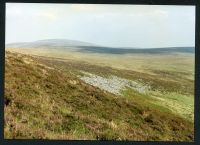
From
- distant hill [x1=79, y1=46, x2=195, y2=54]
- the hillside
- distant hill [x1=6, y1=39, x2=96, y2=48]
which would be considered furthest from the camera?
distant hill [x1=79, y1=46, x2=195, y2=54]

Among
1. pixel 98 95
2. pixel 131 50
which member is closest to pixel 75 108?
pixel 98 95

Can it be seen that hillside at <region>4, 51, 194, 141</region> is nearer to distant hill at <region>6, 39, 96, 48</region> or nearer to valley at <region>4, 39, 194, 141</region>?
valley at <region>4, 39, 194, 141</region>

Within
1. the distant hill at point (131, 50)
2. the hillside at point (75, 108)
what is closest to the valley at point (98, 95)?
the hillside at point (75, 108)

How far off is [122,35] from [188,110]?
3199mm

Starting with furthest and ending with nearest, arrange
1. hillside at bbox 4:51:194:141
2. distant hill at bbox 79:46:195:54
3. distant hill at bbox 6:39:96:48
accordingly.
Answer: distant hill at bbox 79:46:195:54 < distant hill at bbox 6:39:96:48 < hillside at bbox 4:51:194:141

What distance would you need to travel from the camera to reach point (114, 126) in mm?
14758

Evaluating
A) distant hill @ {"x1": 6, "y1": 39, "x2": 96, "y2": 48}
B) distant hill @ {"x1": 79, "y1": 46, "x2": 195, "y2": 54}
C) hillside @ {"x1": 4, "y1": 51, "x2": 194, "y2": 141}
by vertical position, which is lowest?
hillside @ {"x1": 4, "y1": 51, "x2": 194, "y2": 141}

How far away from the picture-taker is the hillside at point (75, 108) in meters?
14.6

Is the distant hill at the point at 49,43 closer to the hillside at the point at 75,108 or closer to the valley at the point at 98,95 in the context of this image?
the valley at the point at 98,95

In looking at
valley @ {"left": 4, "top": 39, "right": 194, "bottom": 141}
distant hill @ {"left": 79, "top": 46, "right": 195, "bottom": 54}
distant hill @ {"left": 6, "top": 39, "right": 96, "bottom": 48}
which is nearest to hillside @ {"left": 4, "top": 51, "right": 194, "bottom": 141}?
valley @ {"left": 4, "top": 39, "right": 194, "bottom": 141}

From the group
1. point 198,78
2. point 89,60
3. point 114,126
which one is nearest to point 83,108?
point 114,126

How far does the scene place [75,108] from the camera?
604 inches

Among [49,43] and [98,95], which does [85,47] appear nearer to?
[49,43]

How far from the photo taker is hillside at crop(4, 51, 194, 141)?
14.6m
